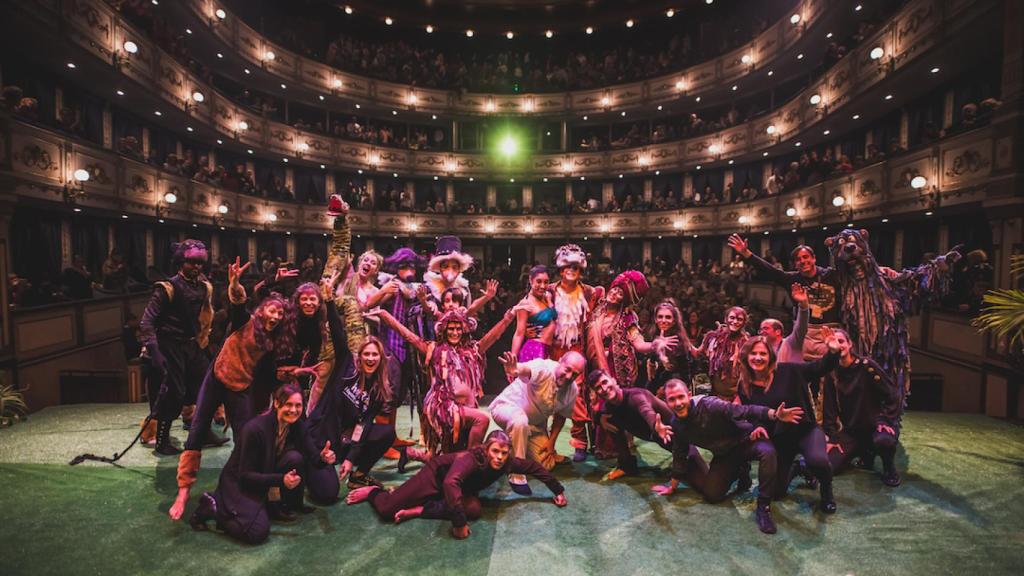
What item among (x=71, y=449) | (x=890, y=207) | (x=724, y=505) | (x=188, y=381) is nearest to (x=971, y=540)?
(x=724, y=505)

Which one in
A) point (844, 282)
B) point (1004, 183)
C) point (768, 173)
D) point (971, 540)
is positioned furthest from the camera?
point (768, 173)

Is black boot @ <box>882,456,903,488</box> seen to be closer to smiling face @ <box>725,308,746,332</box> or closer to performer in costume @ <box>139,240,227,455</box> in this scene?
smiling face @ <box>725,308,746,332</box>

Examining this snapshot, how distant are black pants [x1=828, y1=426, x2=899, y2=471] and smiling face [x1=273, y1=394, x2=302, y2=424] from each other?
433cm

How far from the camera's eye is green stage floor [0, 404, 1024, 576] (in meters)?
3.23

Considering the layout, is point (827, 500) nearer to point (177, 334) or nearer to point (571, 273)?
point (571, 273)

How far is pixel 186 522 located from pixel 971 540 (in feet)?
18.0

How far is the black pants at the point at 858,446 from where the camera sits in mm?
4367

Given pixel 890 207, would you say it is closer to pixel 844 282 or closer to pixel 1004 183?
pixel 1004 183

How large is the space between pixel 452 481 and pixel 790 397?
8.65 feet

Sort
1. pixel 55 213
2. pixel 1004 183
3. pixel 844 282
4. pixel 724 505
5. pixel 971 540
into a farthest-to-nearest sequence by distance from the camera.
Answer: pixel 55 213
pixel 1004 183
pixel 844 282
pixel 724 505
pixel 971 540

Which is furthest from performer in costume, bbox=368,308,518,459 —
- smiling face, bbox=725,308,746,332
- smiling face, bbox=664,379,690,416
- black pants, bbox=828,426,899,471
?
black pants, bbox=828,426,899,471

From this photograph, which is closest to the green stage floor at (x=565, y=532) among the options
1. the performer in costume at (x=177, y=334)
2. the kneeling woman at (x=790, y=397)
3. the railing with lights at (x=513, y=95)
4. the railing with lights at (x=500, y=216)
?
the kneeling woman at (x=790, y=397)

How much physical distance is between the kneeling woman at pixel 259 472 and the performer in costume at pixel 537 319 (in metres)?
2.03

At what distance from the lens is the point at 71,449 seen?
5133 mm
